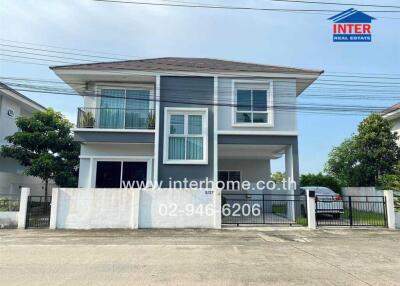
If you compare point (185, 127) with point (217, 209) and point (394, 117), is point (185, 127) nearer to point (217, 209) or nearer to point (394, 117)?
point (217, 209)

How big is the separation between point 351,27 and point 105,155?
37.8 ft

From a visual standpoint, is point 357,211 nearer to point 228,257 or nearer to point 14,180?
point 228,257

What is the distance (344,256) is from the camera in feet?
26.2

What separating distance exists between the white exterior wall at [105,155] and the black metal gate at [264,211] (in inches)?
164

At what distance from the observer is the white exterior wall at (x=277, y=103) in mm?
15484

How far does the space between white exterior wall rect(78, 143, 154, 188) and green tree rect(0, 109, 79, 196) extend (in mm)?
1259

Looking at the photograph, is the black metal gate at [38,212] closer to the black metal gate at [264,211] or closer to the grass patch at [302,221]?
the black metal gate at [264,211]

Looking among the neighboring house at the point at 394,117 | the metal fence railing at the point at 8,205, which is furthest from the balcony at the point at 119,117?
the neighboring house at the point at 394,117

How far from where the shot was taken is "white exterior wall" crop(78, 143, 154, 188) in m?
15.6

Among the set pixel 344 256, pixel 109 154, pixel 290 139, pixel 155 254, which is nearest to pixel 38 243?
pixel 155 254

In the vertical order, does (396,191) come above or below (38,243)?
above

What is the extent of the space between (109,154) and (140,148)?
4.78 feet

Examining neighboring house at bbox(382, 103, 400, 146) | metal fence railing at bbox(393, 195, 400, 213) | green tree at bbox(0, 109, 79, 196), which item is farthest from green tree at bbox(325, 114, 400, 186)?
green tree at bbox(0, 109, 79, 196)

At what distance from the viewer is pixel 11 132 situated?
65.5 feet
